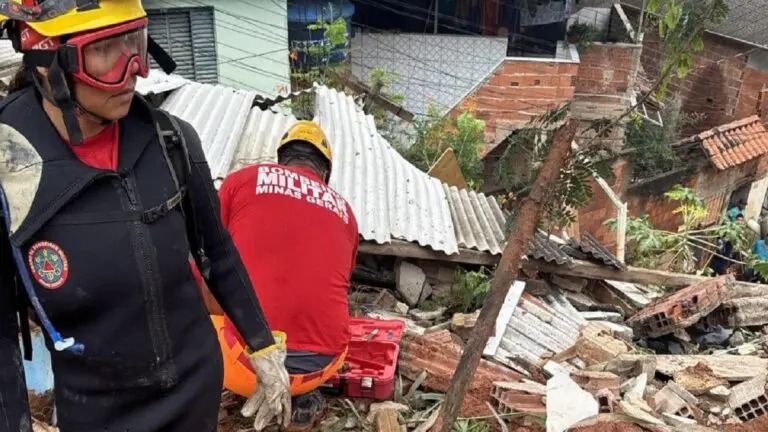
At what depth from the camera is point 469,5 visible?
1392 cm

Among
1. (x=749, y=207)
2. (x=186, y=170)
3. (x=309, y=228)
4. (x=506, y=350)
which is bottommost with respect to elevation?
(x=749, y=207)

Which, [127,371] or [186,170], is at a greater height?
[186,170]

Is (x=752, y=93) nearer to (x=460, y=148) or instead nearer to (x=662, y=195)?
(x=662, y=195)

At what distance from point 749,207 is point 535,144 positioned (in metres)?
13.3

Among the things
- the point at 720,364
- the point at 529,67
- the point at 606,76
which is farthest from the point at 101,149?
the point at 606,76

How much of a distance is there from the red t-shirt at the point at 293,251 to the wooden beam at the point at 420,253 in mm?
1578

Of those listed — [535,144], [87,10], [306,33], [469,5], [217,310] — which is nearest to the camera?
[87,10]

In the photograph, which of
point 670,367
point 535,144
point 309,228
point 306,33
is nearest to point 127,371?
point 309,228

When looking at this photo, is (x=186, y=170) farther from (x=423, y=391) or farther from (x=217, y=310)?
(x=423, y=391)

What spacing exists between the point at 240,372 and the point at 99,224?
1.65 m

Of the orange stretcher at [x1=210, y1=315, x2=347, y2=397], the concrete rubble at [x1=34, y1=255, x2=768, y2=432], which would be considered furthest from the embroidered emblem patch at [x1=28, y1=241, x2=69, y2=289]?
the concrete rubble at [x1=34, y1=255, x2=768, y2=432]

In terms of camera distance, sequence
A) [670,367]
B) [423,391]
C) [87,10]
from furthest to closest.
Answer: [670,367] → [423,391] → [87,10]

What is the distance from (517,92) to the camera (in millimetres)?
12102

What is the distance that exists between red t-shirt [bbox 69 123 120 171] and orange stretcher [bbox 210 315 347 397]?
58.9 inches
